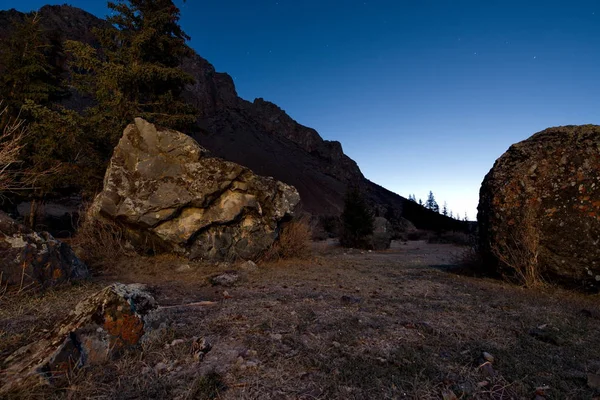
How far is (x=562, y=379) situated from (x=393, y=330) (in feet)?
4.13

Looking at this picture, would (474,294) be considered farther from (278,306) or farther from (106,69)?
(106,69)

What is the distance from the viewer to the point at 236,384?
1.93 meters

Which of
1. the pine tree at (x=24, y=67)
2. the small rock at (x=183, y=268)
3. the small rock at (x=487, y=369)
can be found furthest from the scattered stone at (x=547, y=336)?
the pine tree at (x=24, y=67)

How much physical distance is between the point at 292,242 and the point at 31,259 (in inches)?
227

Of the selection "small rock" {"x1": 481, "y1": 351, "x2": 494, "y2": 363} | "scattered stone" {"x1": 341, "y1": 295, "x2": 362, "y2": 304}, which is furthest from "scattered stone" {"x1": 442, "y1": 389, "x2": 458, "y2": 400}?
"scattered stone" {"x1": 341, "y1": 295, "x2": 362, "y2": 304}

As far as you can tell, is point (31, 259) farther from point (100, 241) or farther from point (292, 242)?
point (292, 242)

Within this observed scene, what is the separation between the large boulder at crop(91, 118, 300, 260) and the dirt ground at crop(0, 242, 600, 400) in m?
2.50

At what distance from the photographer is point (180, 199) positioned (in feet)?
23.6

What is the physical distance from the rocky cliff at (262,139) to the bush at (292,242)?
4444 cm

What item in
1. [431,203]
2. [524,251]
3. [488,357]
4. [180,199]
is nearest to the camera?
[488,357]

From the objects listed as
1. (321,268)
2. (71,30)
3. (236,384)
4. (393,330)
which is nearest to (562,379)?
(393,330)

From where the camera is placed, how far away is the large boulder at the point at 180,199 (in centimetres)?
711

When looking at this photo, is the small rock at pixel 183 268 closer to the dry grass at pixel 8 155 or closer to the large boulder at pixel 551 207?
the dry grass at pixel 8 155

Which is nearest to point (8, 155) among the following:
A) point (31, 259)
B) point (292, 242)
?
point (31, 259)
